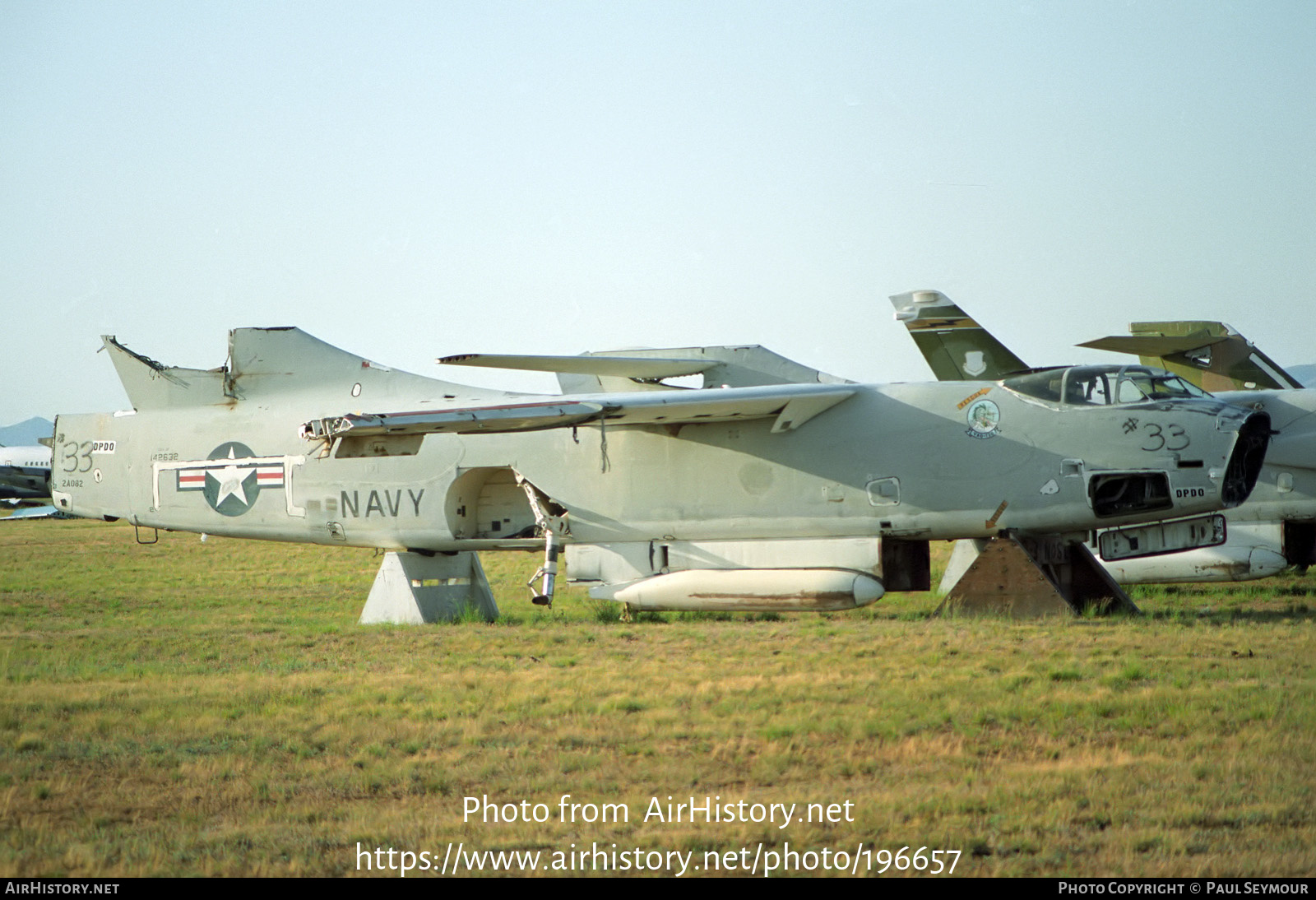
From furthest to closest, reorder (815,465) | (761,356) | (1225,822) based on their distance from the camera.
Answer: (761,356)
(815,465)
(1225,822)

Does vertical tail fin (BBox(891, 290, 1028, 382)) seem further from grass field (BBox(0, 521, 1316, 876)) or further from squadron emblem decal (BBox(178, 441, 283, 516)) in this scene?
squadron emblem decal (BBox(178, 441, 283, 516))

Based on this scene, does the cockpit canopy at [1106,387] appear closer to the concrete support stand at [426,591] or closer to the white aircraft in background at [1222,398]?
the white aircraft in background at [1222,398]

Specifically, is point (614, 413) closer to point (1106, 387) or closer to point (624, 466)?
point (624, 466)

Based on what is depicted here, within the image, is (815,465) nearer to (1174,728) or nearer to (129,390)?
(1174,728)

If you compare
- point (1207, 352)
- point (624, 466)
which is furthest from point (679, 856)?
point (1207, 352)

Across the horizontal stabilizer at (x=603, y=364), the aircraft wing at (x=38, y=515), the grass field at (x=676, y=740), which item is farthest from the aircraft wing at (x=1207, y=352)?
the aircraft wing at (x=38, y=515)

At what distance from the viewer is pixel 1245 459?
12.3 metres

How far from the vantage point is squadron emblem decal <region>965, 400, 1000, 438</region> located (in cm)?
1263

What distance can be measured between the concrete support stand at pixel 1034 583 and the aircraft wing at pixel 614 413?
2.45 m

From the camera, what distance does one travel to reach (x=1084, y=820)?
5.48m

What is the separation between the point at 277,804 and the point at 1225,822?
469 centimetres

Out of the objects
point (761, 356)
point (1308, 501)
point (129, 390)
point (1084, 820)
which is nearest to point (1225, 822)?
point (1084, 820)

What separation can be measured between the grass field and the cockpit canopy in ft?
7.98

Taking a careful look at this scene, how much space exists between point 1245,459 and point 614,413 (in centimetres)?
678
